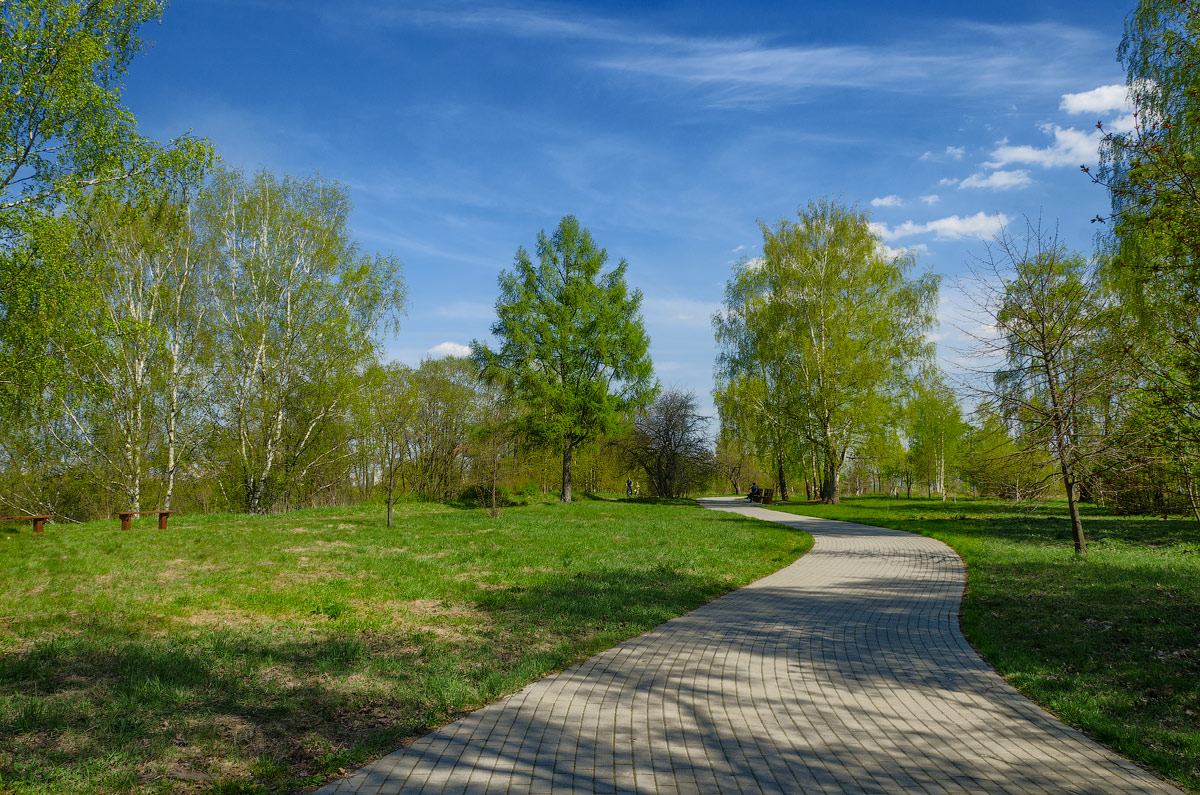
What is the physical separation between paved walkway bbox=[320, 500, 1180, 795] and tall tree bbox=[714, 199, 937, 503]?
73.3 ft

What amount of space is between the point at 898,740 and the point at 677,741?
1.49 m

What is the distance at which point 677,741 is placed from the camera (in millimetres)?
4316

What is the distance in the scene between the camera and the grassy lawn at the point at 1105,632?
15.5ft

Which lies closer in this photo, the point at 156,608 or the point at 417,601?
the point at 156,608

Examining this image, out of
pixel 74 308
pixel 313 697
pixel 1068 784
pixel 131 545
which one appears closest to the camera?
pixel 1068 784

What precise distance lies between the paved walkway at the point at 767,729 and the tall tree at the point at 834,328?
73.3 ft

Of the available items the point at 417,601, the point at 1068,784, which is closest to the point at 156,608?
the point at 417,601

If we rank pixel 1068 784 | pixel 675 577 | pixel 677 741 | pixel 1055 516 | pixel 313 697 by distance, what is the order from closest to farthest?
pixel 1068 784
pixel 677 741
pixel 313 697
pixel 675 577
pixel 1055 516

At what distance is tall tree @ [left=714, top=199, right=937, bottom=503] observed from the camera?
94.8ft

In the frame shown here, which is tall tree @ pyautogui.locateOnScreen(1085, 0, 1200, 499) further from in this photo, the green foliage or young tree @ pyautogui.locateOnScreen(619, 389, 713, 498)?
young tree @ pyautogui.locateOnScreen(619, 389, 713, 498)

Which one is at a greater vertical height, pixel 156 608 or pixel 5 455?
pixel 5 455

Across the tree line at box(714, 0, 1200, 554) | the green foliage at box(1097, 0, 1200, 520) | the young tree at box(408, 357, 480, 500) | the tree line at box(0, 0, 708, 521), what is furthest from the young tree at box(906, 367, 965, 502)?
the green foliage at box(1097, 0, 1200, 520)

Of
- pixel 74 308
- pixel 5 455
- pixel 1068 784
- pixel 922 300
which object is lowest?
pixel 1068 784

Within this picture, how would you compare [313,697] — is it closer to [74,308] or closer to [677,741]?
[677,741]
